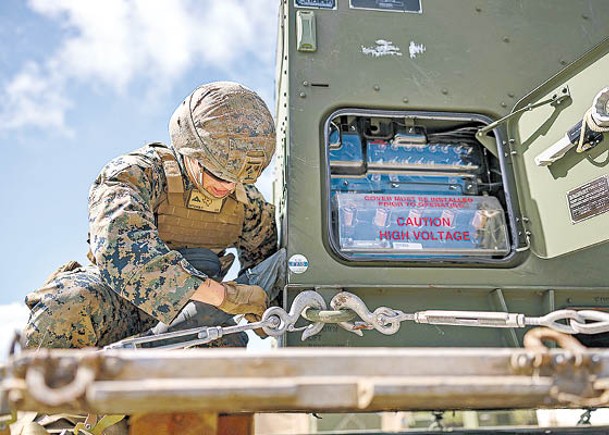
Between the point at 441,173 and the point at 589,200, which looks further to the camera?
the point at 441,173

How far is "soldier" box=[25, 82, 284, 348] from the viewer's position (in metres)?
2.22

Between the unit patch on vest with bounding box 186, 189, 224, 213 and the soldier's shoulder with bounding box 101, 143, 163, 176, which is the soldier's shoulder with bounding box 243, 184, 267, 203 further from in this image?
the soldier's shoulder with bounding box 101, 143, 163, 176

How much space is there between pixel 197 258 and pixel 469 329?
1.15 meters

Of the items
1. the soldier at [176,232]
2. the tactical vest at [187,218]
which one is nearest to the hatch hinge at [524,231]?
the soldier at [176,232]

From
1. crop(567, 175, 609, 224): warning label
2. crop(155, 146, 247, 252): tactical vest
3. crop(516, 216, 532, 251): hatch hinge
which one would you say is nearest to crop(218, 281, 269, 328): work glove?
crop(155, 146, 247, 252): tactical vest

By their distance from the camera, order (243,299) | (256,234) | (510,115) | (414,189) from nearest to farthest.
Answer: (243,299), (510,115), (414,189), (256,234)

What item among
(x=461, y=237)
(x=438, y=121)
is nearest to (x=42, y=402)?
(x=461, y=237)

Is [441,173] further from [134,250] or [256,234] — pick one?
[134,250]

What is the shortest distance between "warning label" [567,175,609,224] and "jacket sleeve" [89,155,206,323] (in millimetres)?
1339

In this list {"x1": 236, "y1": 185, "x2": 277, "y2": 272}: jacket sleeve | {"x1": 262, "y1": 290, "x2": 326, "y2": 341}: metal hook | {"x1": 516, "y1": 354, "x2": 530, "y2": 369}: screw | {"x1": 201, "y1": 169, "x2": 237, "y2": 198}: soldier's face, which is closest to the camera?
{"x1": 516, "y1": 354, "x2": 530, "y2": 369}: screw

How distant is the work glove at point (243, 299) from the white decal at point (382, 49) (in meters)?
1.13

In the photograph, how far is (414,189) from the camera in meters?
2.63

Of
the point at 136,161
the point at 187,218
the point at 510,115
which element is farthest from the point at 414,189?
the point at 136,161

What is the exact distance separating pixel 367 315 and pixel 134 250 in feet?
2.81
